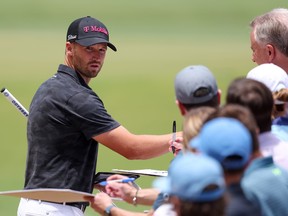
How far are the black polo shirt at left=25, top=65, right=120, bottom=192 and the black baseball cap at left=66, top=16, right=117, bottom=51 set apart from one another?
353 millimetres

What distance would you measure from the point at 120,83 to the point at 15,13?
269 centimetres

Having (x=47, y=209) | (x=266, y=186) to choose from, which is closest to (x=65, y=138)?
(x=47, y=209)

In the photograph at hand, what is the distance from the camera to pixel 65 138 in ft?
15.6

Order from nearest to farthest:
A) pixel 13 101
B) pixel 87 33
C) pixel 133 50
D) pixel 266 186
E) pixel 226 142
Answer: pixel 226 142, pixel 266 186, pixel 87 33, pixel 13 101, pixel 133 50

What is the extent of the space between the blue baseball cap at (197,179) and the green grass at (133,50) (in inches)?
253

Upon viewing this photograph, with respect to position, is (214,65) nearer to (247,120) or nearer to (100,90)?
(100,90)

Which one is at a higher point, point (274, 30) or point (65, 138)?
point (274, 30)

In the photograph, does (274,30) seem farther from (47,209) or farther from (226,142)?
(226,142)

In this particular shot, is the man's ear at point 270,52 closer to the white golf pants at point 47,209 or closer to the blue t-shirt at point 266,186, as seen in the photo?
the white golf pants at point 47,209

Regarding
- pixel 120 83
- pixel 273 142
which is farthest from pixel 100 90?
pixel 273 142

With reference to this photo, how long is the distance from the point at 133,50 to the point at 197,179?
388 inches

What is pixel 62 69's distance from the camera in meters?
5.01

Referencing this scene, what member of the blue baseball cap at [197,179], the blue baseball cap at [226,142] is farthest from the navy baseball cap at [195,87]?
the blue baseball cap at [197,179]

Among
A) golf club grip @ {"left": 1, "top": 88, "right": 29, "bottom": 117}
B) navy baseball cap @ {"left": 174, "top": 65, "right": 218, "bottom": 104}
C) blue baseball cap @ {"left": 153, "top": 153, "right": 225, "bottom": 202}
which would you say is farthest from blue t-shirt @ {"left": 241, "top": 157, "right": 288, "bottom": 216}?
golf club grip @ {"left": 1, "top": 88, "right": 29, "bottom": 117}
